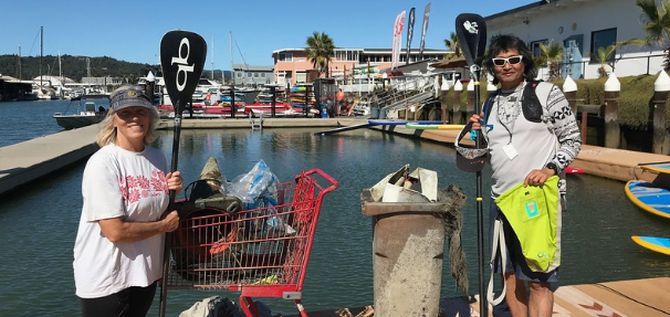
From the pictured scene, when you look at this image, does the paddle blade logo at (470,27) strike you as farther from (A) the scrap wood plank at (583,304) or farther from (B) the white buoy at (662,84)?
(B) the white buoy at (662,84)

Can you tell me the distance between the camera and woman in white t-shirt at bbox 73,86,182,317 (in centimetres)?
250

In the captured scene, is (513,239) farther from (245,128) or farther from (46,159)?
(245,128)

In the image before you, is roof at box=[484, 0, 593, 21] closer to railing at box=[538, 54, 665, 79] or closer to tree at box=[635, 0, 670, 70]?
railing at box=[538, 54, 665, 79]

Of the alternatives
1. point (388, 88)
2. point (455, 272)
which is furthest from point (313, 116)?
point (455, 272)

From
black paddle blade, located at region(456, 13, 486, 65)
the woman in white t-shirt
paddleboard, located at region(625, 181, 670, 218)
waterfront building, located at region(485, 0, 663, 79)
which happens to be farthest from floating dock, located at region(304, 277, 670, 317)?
waterfront building, located at region(485, 0, 663, 79)

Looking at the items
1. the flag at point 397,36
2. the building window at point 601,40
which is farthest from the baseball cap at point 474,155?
the flag at point 397,36

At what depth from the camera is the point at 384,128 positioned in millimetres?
26734

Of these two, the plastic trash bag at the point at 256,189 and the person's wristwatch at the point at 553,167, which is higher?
the person's wristwatch at the point at 553,167

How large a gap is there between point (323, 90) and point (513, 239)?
33549 millimetres

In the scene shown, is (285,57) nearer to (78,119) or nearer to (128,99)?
(78,119)

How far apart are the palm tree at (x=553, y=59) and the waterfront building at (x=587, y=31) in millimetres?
413

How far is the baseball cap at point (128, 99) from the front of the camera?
8.64 ft

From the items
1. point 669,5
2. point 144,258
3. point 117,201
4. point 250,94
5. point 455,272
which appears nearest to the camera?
point 117,201

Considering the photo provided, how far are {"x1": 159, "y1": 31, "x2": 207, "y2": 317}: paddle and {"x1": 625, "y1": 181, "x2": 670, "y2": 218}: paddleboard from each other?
8.20 meters
